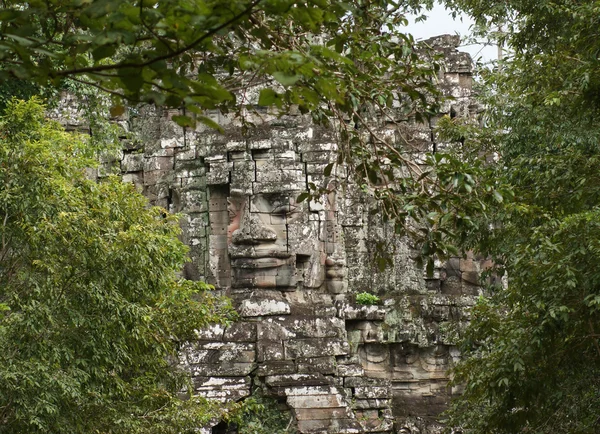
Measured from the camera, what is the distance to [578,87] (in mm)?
10766

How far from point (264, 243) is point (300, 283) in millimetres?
958

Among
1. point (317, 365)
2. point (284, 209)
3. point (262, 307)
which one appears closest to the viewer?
point (317, 365)

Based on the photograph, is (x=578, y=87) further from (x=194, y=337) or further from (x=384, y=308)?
(x=384, y=308)

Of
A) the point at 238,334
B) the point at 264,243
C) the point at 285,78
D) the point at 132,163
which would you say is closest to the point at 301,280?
the point at 264,243

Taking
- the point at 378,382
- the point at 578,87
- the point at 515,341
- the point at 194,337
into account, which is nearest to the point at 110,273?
the point at 194,337

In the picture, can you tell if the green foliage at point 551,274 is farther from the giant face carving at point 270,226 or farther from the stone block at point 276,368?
the giant face carving at point 270,226

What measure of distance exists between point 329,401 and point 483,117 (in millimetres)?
5453

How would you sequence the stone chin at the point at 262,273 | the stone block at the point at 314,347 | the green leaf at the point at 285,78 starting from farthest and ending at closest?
the stone chin at the point at 262,273, the stone block at the point at 314,347, the green leaf at the point at 285,78

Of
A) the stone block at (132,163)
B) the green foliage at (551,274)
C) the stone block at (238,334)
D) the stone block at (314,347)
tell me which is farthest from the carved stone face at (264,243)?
the green foliage at (551,274)

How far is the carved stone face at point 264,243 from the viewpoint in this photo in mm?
→ 17469

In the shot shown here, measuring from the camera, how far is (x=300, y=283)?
17828 millimetres

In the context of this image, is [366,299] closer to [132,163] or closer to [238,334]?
[238,334]

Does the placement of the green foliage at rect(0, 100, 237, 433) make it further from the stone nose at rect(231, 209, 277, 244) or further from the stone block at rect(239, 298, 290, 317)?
the stone nose at rect(231, 209, 277, 244)

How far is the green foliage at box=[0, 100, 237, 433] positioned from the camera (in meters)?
A: 10.5
